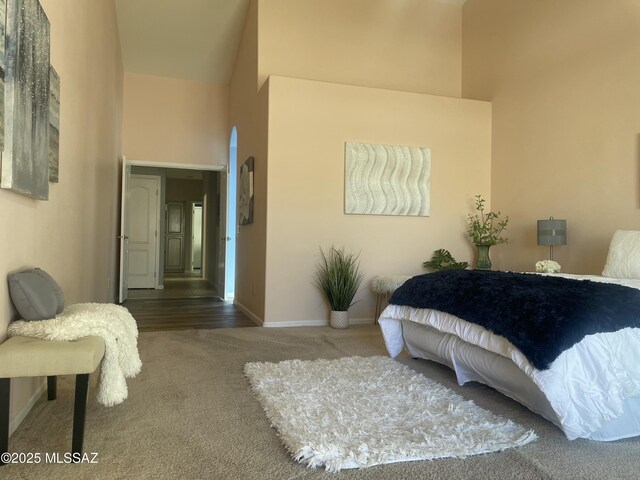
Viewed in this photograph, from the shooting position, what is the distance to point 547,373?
1862 mm

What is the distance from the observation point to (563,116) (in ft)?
14.9

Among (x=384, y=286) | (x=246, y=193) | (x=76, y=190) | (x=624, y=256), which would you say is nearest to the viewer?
(x=76, y=190)

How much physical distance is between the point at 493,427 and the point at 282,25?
4968 mm

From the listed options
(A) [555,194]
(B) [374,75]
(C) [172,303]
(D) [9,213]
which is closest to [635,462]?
(D) [9,213]

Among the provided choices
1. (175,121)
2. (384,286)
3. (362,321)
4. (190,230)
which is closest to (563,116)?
(384,286)

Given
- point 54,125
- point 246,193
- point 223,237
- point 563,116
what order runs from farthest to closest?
point 223,237 → point 246,193 → point 563,116 → point 54,125

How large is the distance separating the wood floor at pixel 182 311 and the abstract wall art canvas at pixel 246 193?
123 cm

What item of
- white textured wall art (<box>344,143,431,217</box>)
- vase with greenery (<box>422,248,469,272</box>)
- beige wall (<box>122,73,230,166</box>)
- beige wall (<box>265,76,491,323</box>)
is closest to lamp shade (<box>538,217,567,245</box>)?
vase with greenery (<box>422,248,469,272</box>)

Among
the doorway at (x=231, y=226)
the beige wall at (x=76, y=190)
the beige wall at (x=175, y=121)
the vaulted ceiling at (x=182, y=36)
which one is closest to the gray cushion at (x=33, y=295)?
the beige wall at (x=76, y=190)

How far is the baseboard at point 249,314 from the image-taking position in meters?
4.92

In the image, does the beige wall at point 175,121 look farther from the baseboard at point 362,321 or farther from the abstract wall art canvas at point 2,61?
the abstract wall art canvas at point 2,61

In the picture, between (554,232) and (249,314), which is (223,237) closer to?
(249,314)

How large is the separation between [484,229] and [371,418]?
376cm

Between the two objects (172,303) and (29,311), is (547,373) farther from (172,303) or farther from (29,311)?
(172,303)
